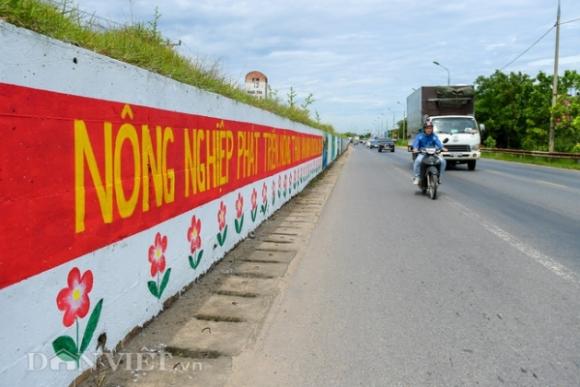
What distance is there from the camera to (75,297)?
2869 millimetres

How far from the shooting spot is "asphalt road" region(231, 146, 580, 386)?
3.13m

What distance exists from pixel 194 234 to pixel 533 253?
13.9 ft

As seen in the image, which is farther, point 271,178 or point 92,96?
point 271,178

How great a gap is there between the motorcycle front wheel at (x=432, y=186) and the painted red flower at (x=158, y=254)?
8799 millimetres

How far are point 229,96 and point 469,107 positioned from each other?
19.8 metres

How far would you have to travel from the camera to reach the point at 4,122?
89.8 inches

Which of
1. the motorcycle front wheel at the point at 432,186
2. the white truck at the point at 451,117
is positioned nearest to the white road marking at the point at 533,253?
the motorcycle front wheel at the point at 432,186

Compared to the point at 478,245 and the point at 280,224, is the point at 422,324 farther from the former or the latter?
the point at 280,224

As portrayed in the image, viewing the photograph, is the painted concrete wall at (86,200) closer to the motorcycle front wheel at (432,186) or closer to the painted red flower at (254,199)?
the painted red flower at (254,199)

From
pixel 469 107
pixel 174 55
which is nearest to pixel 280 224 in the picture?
pixel 174 55

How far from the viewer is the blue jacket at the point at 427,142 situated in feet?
40.3

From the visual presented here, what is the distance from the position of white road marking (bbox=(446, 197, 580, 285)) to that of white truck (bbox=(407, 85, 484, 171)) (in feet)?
35.2

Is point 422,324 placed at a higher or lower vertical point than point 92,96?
lower

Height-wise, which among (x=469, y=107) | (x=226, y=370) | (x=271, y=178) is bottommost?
(x=226, y=370)
